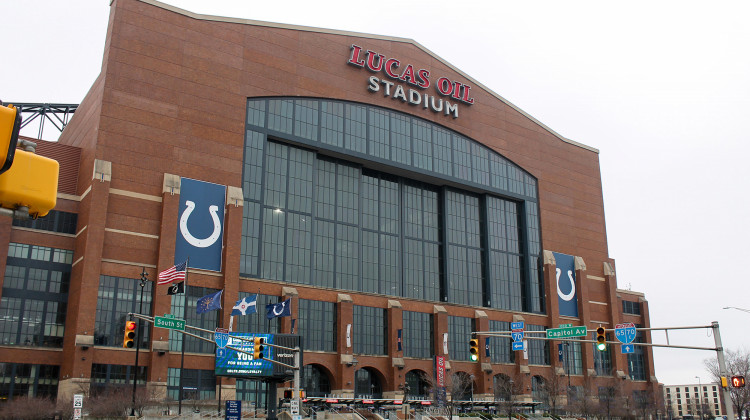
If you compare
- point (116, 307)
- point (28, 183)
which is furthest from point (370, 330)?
point (28, 183)

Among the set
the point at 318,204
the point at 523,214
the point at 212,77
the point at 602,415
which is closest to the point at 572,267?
the point at 523,214

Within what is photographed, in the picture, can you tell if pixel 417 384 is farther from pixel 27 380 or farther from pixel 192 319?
pixel 27 380

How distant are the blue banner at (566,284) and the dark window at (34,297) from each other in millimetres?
62577

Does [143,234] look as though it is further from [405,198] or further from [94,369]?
[405,198]

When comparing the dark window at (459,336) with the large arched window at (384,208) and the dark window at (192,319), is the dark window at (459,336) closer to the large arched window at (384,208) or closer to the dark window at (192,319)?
the large arched window at (384,208)

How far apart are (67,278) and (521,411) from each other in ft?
170

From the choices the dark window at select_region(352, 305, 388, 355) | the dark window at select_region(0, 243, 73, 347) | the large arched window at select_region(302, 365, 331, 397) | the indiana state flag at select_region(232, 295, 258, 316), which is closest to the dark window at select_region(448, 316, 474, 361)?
the dark window at select_region(352, 305, 388, 355)

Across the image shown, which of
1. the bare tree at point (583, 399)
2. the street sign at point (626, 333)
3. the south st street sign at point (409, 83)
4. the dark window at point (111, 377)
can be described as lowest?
the bare tree at point (583, 399)

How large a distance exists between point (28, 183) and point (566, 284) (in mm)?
97104

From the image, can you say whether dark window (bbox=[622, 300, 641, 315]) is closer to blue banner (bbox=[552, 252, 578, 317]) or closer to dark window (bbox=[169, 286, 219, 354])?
blue banner (bbox=[552, 252, 578, 317])

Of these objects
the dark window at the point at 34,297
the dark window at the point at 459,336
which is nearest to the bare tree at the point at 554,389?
the dark window at the point at 459,336

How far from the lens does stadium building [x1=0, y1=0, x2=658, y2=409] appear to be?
6253 cm

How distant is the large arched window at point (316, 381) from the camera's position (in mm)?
72312

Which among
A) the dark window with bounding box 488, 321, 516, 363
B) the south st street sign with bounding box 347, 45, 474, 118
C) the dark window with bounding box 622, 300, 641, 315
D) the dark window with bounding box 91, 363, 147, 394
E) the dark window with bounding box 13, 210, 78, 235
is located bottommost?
the dark window with bounding box 91, 363, 147, 394
